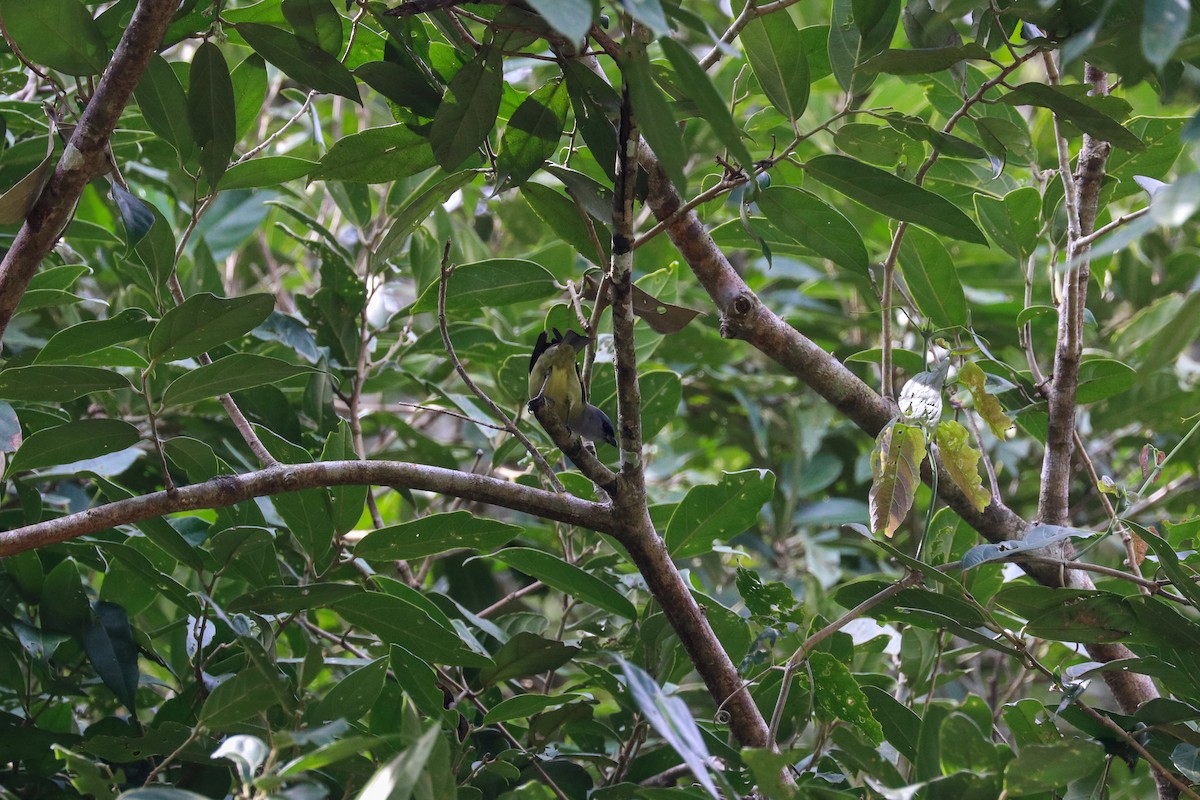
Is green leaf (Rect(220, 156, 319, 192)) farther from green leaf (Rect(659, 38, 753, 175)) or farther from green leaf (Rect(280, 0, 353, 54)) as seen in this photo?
green leaf (Rect(659, 38, 753, 175))

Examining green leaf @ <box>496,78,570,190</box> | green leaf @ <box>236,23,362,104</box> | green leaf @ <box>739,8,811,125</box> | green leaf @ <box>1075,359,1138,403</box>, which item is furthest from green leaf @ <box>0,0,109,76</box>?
green leaf @ <box>1075,359,1138,403</box>

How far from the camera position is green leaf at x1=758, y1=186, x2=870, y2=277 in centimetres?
101

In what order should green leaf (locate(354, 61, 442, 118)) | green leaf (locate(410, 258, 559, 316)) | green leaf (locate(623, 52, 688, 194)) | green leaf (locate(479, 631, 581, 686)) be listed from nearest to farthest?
green leaf (locate(623, 52, 688, 194)) < green leaf (locate(354, 61, 442, 118)) < green leaf (locate(479, 631, 581, 686)) < green leaf (locate(410, 258, 559, 316))

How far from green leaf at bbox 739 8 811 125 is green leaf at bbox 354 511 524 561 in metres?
0.52

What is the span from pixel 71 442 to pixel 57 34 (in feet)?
1.27

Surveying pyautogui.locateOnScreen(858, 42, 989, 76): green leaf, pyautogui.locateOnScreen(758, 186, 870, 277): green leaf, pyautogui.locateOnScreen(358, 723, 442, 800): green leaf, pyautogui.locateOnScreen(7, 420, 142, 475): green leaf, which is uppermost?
pyautogui.locateOnScreen(858, 42, 989, 76): green leaf

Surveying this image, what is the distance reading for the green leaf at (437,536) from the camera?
1.06m

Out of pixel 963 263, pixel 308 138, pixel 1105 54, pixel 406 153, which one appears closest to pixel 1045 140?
pixel 963 263

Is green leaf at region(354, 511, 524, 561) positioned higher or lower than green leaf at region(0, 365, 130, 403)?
lower

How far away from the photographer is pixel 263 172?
44.0 inches

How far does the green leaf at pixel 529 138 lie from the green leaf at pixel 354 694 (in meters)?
0.48

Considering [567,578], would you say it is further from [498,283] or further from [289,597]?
[498,283]

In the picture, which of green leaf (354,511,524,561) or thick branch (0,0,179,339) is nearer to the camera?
thick branch (0,0,179,339)

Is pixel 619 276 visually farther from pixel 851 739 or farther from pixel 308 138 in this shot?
pixel 308 138
